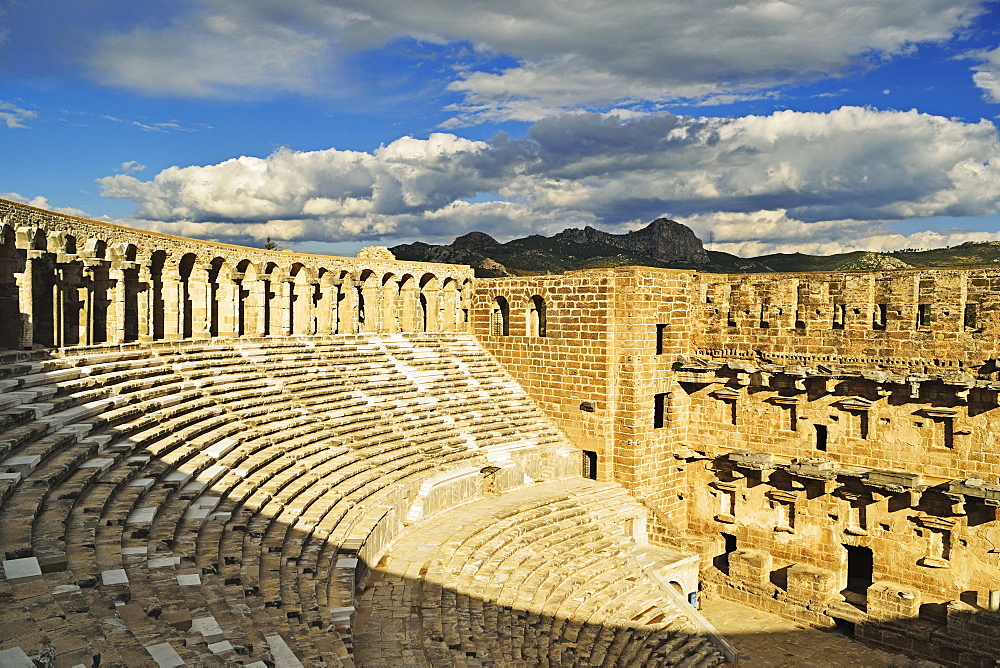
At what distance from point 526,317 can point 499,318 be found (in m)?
1.42

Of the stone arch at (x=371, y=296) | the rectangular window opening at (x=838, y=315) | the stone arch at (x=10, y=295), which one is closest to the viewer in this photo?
the stone arch at (x=10, y=295)

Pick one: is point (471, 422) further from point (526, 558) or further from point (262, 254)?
point (262, 254)

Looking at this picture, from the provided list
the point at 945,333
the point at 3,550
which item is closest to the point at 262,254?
the point at 3,550

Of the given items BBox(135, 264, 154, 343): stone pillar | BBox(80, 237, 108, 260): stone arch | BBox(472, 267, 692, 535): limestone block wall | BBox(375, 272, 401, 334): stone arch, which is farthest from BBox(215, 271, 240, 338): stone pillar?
BBox(472, 267, 692, 535): limestone block wall

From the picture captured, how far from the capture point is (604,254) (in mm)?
77062

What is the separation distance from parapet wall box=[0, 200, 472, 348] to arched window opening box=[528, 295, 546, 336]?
3005 mm

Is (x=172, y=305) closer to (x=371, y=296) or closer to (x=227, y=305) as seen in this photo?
(x=227, y=305)

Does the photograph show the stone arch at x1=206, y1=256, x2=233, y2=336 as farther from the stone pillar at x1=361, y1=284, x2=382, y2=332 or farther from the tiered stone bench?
the tiered stone bench

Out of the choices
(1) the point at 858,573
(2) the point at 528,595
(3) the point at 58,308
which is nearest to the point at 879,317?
(1) the point at 858,573

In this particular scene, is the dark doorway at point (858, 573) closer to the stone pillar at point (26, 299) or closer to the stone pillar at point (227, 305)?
the stone pillar at point (227, 305)

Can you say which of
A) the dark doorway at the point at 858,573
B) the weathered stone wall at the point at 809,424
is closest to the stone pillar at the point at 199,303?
the weathered stone wall at the point at 809,424

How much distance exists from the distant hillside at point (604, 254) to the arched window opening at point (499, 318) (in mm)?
32822

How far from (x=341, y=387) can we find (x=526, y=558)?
7.11 meters

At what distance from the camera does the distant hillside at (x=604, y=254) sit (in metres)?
62.5
